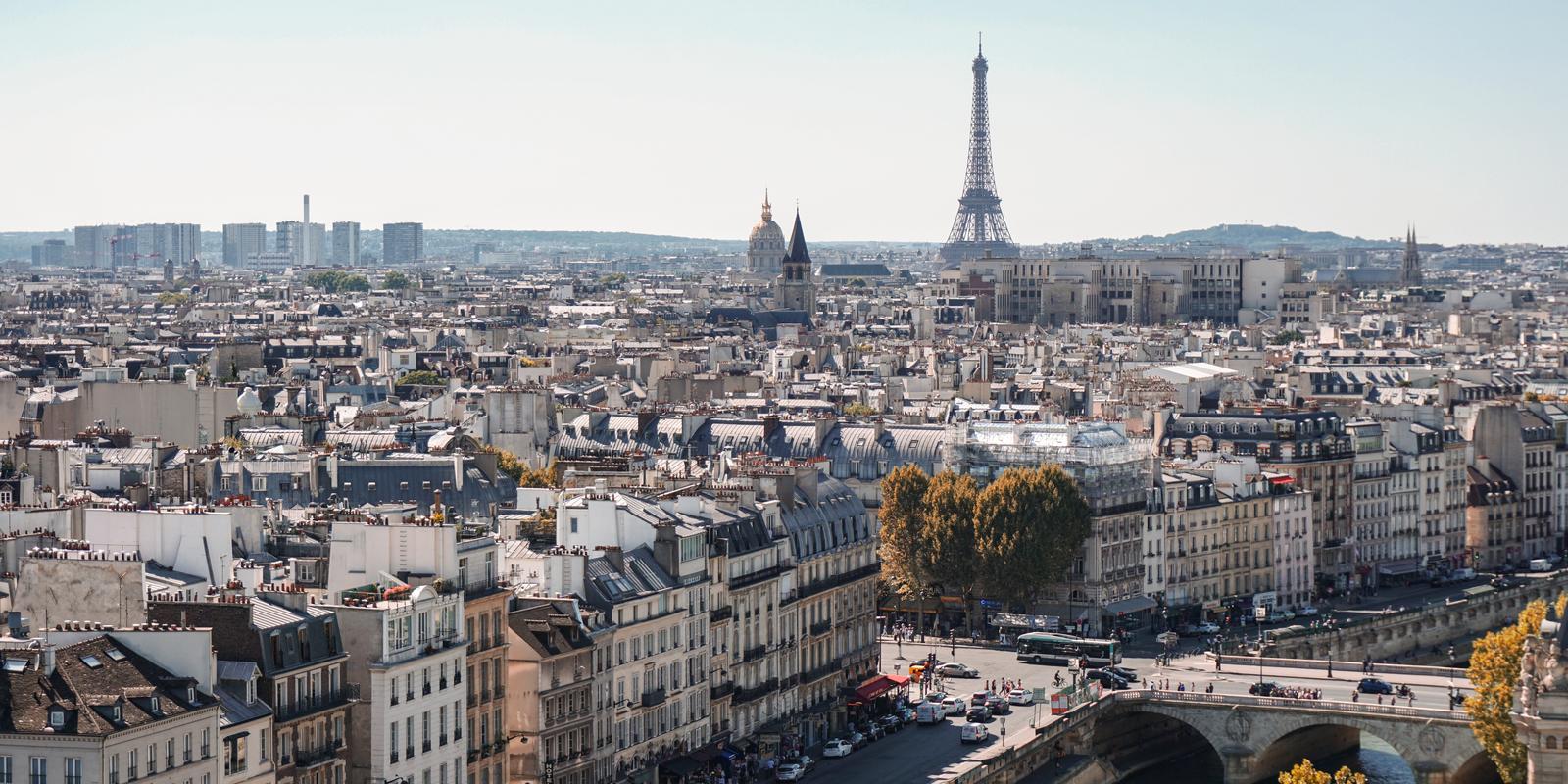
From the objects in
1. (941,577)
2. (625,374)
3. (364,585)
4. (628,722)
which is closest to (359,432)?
(941,577)

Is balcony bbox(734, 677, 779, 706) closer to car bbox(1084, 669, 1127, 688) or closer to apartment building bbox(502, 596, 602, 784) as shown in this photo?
apartment building bbox(502, 596, 602, 784)

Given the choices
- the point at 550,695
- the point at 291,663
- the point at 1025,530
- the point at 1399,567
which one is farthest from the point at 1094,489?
the point at 291,663

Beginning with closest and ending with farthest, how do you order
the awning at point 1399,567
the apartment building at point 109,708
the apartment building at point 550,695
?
the apartment building at point 109,708 → the apartment building at point 550,695 → the awning at point 1399,567

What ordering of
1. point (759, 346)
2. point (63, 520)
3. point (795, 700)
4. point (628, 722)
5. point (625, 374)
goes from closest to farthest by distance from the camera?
point (63, 520)
point (628, 722)
point (795, 700)
point (625, 374)
point (759, 346)

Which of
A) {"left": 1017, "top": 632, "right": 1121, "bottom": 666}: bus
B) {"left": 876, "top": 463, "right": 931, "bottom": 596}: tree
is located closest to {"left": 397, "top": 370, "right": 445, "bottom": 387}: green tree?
{"left": 876, "top": 463, "right": 931, "bottom": 596}: tree

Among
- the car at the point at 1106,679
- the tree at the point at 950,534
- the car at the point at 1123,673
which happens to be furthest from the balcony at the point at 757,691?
the tree at the point at 950,534

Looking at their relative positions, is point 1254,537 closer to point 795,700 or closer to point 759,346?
point 795,700

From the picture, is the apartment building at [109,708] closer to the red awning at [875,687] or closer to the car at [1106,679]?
the red awning at [875,687]
